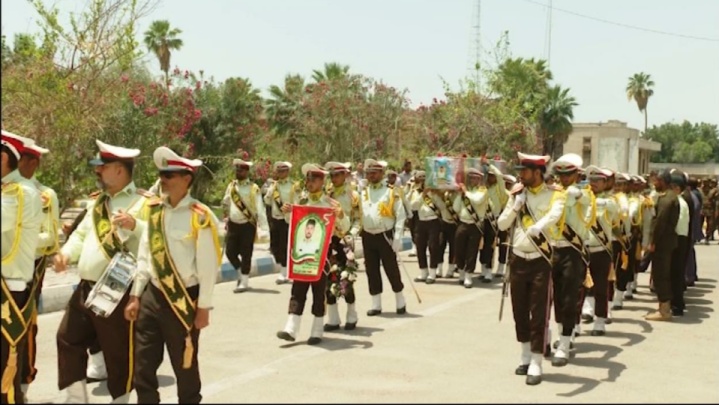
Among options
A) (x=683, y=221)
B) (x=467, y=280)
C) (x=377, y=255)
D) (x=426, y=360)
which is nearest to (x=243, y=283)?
(x=377, y=255)

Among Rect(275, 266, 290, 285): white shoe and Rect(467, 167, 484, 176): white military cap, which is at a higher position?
Rect(467, 167, 484, 176): white military cap

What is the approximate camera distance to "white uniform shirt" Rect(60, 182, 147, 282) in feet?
20.7

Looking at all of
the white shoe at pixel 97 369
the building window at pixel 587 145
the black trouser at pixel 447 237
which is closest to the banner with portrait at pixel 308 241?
the white shoe at pixel 97 369

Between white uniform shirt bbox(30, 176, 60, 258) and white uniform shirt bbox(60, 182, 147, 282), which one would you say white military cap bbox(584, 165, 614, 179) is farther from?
white uniform shirt bbox(30, 176, 60, 258)

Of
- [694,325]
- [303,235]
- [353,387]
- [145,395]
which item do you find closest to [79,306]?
[145,395]

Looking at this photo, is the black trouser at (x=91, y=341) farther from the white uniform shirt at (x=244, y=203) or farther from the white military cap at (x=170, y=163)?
the white uniform shirt at (x=244, y=203)

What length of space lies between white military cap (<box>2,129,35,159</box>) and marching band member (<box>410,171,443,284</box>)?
9462 mm

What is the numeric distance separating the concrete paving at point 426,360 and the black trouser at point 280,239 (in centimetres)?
232

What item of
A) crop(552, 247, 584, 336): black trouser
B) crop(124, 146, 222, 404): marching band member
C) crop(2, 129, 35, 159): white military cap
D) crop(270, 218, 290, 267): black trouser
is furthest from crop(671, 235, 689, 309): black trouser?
crop(2, 129, 35, 159): white military cap

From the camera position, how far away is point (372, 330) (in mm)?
10523

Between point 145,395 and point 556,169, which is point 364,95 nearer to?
point 556,169

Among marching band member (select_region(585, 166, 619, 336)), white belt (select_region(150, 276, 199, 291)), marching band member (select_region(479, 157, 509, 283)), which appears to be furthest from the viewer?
marching band member (select_region(479, 157, 509, 283))

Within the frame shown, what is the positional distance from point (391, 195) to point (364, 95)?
68.3ft

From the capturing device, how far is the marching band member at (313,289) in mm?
9328
